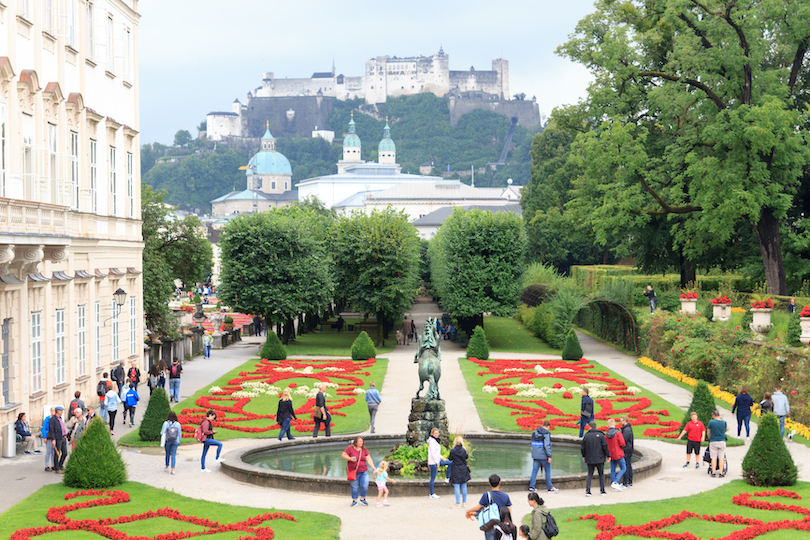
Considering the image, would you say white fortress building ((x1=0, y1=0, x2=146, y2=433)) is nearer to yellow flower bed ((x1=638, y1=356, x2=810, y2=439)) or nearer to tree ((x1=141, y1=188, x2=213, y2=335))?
tree ((x1=141, y1=188, x2=213, y2=335))

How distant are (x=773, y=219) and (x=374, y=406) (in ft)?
83.6

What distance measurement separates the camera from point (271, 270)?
48.0 metres

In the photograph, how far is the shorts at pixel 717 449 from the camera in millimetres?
19172

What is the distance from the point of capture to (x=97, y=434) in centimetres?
1783

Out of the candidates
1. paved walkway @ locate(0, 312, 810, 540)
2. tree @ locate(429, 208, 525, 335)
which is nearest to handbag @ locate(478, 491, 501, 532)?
paved walkway @ locate(0, 312, 810, 540)

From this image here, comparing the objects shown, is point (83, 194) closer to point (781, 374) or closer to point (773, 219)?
point (781, 374)

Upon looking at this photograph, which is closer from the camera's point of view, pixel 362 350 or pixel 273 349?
pixel 273 349

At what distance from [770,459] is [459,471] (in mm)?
6269

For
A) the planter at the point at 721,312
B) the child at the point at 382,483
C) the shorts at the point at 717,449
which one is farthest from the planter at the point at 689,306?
the child at the point at 382,483

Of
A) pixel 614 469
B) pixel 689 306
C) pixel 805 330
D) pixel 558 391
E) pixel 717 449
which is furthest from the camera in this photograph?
pixel 689 306

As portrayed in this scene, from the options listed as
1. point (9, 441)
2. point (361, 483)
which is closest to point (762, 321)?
point (361, 483)

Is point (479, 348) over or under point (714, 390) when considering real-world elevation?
over

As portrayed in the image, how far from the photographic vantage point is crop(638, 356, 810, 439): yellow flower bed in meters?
24.5

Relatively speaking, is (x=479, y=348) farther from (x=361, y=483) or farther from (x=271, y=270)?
(x=361, y=483)
